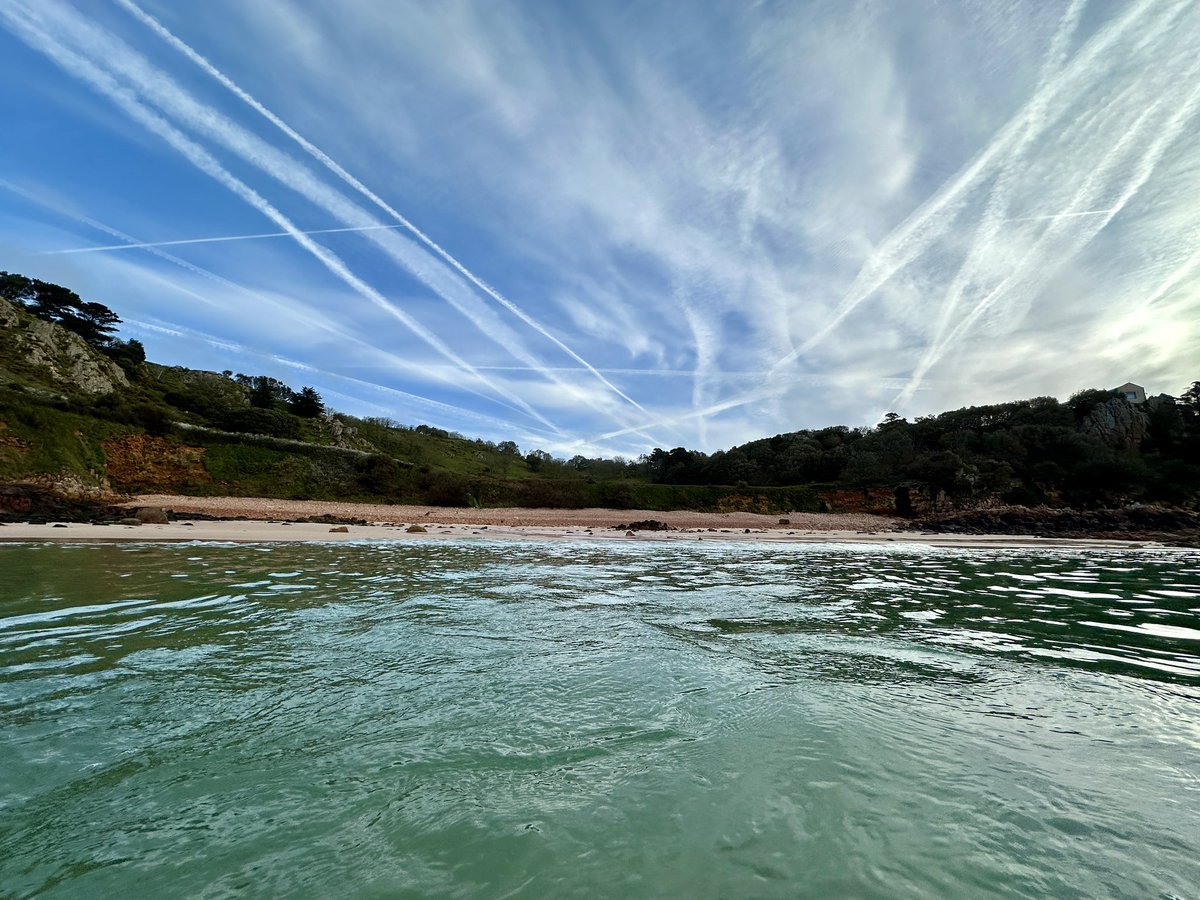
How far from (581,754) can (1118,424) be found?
86786 millimetres

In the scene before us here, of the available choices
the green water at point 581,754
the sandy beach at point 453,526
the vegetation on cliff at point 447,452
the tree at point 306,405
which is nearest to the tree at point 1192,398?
the vegetation on cliff at point 447,452

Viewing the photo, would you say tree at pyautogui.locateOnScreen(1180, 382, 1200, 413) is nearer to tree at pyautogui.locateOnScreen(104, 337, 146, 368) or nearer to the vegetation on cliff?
the vegetation on cliff

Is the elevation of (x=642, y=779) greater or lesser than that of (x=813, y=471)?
lesser

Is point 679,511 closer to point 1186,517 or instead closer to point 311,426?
point 1186,517

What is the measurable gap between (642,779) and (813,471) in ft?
219

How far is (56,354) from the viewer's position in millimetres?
50625

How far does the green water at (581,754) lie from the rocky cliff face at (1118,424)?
7298cm

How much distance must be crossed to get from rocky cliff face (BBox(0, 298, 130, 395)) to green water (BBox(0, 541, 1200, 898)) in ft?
193

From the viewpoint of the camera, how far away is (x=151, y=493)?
112 ft

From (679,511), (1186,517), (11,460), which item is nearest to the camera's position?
(11,460)

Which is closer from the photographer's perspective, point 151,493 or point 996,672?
point 996,672

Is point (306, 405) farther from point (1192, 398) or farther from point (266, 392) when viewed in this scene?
point (1192, 398)

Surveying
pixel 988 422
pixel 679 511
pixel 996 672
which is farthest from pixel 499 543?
pixel 988 422

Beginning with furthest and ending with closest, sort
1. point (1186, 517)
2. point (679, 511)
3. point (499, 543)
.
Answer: point (679, 511)
point (1186, 517)
point (499, 543)
